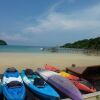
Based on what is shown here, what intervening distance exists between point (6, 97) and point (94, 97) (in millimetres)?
2747

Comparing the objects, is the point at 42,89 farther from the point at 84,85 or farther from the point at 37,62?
the point at 37,62

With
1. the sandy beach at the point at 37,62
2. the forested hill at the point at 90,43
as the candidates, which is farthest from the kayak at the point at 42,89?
the forested hill at the point at 90,43

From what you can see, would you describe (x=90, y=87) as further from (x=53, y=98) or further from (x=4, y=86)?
(x=4, y=86)

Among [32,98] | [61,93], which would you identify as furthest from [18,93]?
[61,93]

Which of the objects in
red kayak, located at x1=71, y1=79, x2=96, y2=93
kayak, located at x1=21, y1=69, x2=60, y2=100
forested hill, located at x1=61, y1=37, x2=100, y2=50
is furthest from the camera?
forested hill, located at x1=61, y1=37, x2=100, y2=50

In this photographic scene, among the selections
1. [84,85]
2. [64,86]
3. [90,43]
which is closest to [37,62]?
[84,85]

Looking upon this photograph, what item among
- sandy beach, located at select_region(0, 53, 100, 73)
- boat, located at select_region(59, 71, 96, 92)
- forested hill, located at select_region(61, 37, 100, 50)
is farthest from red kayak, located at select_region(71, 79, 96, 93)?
forested hill, located at select_region(61, 37, 100, 50)

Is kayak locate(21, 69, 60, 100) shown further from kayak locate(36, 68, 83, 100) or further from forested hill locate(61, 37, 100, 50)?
forested hill locate(61, 37, 100, 50)

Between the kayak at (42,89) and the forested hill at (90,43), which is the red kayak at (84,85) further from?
the forested hill at (90,43)

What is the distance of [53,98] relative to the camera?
22.5 feet

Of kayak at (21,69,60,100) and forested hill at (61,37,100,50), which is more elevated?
forested hill at (61,37,100,50)

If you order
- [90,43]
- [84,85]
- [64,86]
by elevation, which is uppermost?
[90,43]

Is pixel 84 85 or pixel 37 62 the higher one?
pixel 84 85

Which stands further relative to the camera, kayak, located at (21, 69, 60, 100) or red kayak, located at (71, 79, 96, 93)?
red kayak, located at (71, 79, 96, 93)
